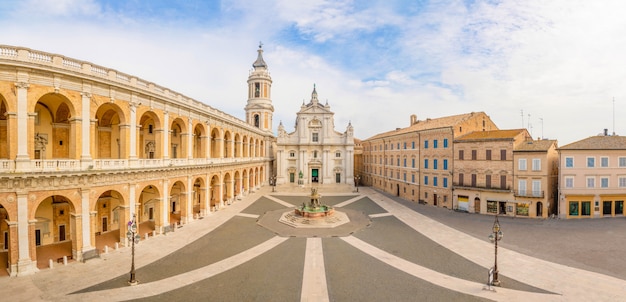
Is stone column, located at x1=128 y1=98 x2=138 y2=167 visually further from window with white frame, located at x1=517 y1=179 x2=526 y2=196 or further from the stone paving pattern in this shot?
window with white frame, located at x1=517 y1=179 x2=526 y2=196

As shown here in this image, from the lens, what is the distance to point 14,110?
15633mm

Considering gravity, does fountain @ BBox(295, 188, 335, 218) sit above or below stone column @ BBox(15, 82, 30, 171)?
below

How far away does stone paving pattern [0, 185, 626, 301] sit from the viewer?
13.9 m

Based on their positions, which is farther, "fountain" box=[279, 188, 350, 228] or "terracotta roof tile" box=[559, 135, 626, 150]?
"terracotta roof tile" box=[559, 135, 626, 150]

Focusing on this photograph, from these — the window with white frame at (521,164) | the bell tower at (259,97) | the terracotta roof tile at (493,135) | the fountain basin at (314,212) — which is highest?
the bell tower at (259,97)

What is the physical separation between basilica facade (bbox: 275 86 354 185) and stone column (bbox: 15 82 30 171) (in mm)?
43894

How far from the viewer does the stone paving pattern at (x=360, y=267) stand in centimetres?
1394

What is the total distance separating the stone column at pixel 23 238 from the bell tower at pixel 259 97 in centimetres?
4882

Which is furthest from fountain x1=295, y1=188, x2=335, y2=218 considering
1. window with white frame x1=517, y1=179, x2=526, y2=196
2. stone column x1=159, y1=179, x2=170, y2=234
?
window with white frame x1=517, y1=179, x2=526, y2=196

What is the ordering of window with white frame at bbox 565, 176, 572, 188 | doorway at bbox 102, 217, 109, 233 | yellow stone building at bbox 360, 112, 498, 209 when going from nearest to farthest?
doorway at bbox 102, 217, 109, 233 → window with white frame at bbox 565, 176, 572, 188 → yellow stone building at bbox 360, 112, 498, 209

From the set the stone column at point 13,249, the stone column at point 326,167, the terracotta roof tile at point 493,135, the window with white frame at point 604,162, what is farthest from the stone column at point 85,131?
the window with white frame at point 604,162

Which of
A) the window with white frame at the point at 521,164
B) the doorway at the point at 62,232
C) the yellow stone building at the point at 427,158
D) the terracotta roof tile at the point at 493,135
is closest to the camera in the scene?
the doorway at the point at 62,232

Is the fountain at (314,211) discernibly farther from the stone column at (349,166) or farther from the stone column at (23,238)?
the stone column at (349,166)

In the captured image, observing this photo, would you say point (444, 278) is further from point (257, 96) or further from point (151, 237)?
point (257, 96)
